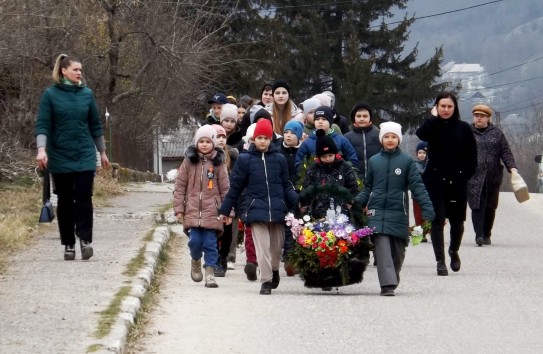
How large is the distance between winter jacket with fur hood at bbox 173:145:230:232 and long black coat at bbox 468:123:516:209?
5959 millimetres

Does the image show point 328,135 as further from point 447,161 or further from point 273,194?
point 273,194

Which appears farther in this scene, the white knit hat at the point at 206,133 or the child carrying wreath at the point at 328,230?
the white knit hat at the point at 206,133

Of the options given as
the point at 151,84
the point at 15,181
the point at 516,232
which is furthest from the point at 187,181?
the point at 151,84

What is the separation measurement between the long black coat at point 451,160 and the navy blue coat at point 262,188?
2.09 metres

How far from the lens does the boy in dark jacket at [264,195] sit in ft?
38.9

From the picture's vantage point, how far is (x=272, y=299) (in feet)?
37.4

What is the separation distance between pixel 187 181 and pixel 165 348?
3.70 m

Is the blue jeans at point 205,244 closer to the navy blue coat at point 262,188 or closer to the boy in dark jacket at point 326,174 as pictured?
the navy blue coat at point 262,188

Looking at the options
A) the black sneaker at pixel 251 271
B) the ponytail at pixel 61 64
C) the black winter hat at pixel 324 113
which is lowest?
the black sneaker at pixel 251 271

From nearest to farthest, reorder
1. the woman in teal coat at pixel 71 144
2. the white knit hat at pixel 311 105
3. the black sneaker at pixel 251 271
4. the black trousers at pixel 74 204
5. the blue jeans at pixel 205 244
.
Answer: the blue jeans at pixel 205 244, the woman in teal coat at pixel 71 144, the black trousers at pixel 74 204, the black sneaker at pixel 251 271, the white knit hat at pixel 311 105

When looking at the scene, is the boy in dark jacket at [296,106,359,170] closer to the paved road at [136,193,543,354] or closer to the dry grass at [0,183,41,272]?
the paved road at [136,193,543,354]

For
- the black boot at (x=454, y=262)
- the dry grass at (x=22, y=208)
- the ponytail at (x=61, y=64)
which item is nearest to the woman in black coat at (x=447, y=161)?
the black boot at (x=454, y=262)

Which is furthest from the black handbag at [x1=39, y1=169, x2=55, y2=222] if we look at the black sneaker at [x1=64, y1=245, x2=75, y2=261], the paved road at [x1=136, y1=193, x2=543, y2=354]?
the black sneaker at [x1=64, y1=245, x2=75, y2=261]

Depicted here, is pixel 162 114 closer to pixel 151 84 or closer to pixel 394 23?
pixel 151 84
